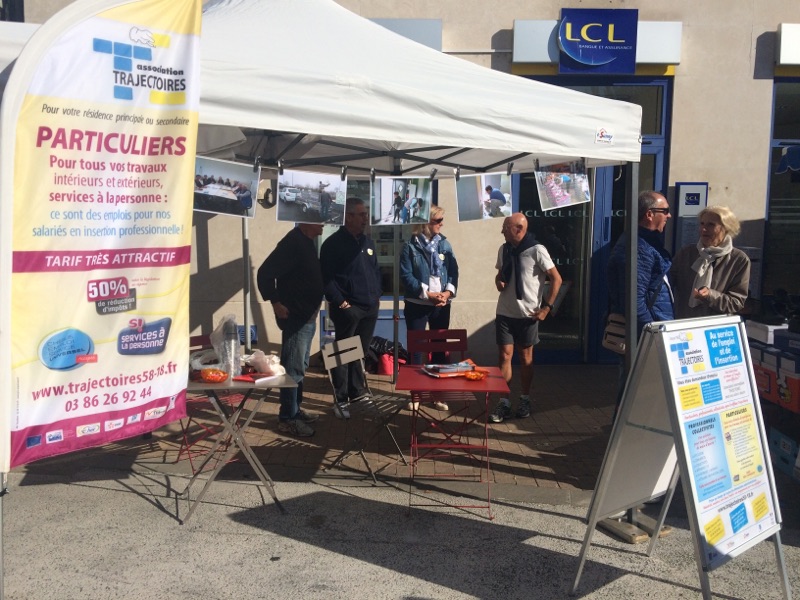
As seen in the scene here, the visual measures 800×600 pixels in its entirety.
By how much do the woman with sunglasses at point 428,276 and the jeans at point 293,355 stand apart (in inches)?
51.6

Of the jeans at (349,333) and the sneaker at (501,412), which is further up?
the jeans at (349,333)

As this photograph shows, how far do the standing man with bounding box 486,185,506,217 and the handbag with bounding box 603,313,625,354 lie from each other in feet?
3.40

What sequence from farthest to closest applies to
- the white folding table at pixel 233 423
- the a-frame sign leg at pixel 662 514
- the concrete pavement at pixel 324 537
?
the white folding table at pixel 233 423 < the a-frame sign leg at pixel 662 514 < the concrete pavement at pixel 324 537

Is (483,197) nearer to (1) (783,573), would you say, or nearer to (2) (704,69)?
(1) (783,573)

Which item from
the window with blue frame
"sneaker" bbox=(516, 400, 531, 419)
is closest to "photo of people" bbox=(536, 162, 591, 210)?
"sneaker" bbox=(516, 400, 531, 419)

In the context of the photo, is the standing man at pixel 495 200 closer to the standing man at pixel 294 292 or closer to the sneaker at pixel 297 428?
the standing man at pixel 294 292

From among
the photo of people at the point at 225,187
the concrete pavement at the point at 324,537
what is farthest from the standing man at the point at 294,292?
the photo of people at the point at 225,187

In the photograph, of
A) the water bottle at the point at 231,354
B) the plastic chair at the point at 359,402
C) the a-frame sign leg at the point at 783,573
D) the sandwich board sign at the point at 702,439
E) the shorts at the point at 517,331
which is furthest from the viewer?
the shorts at the point at 517,331

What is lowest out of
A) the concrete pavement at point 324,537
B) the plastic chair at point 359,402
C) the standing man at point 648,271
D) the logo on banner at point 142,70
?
the concrete pavement at point 324,537

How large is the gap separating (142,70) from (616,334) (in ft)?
10.6

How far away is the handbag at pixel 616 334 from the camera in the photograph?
462 cm

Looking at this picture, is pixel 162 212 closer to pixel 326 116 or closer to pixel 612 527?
pixel 326 116

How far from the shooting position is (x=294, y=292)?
556cm

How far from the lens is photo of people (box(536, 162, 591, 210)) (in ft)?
14.3
